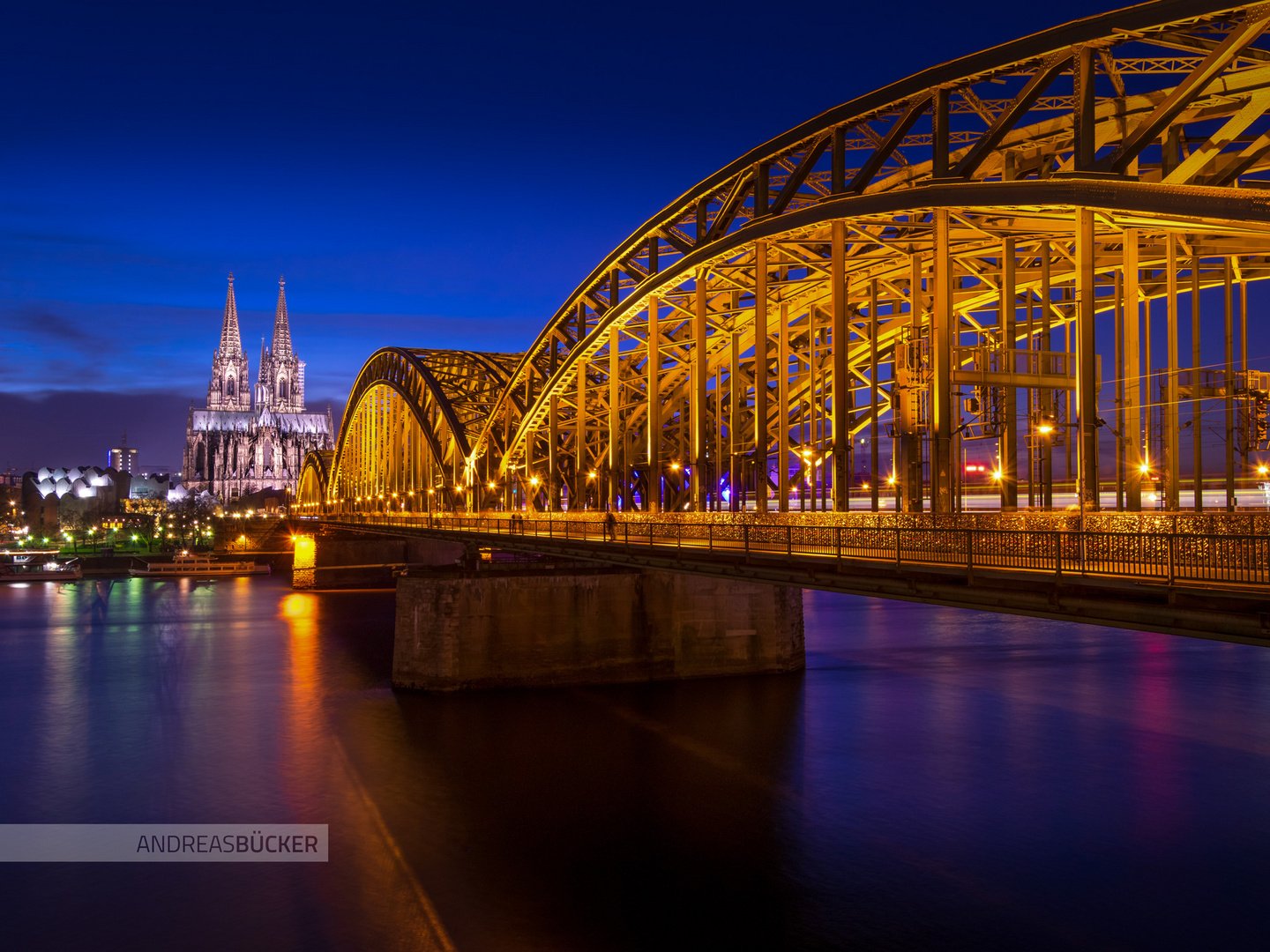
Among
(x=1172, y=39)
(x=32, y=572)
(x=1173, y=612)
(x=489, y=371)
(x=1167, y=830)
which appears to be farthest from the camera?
(x=32, y=572)

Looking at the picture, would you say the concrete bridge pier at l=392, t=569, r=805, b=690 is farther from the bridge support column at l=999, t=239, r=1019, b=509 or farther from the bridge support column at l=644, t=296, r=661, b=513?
the bridge support column at l=999, t=239, r=1019, b=509

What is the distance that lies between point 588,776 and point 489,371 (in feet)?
198

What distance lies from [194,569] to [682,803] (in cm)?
10354

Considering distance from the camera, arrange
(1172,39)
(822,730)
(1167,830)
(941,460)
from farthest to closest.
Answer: (822,730)
(941,460)
(1167,830)
(1172,39)

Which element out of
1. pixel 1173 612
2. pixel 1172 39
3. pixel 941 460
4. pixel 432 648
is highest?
pixel 1172 39

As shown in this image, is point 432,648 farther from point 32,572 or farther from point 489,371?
point 32,572

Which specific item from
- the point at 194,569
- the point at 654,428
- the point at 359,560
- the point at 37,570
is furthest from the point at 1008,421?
the point at 37,570

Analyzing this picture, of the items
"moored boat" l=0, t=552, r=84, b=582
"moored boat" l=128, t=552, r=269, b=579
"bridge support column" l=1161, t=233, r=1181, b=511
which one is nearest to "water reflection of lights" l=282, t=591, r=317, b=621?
"moored boat" l=128, t=552, r=269, b=579

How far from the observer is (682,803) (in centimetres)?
2762

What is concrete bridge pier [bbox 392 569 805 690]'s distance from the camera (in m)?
39.2

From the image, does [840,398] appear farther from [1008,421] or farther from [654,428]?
[654,428]

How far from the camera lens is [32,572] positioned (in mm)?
112500

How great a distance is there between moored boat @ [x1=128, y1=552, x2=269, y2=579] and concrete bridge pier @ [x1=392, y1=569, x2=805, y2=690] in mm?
84326

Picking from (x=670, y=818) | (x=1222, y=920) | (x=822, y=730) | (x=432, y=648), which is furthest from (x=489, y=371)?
(x=1222, y=920)
